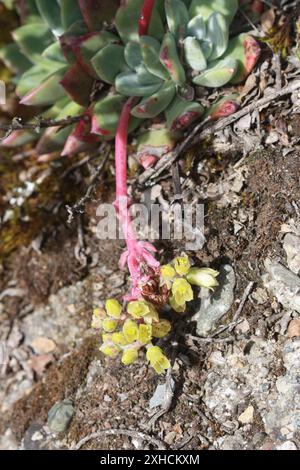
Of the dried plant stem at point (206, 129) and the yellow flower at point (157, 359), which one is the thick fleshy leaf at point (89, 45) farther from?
the yellow flower at point (157, 359)

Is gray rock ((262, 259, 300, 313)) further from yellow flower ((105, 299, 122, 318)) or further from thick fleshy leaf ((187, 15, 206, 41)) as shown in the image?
thick fleshy leaf ((187, 15, 206, 41))

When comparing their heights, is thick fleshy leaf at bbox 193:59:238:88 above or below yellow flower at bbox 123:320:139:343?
above

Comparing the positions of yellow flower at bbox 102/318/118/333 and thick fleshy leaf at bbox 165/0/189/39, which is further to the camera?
thick fleshy leaf at bbox 165/0/189/39

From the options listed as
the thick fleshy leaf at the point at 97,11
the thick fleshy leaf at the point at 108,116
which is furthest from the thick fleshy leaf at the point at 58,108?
the thick fleshy leaf at the point at 97,11

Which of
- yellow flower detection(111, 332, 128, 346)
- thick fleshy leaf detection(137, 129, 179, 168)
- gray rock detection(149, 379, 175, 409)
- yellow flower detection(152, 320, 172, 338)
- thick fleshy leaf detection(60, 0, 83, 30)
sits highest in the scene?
thick fleshy leaf detection(60, 0, 83, 30)

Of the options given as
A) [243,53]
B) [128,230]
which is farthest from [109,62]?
[128,230]

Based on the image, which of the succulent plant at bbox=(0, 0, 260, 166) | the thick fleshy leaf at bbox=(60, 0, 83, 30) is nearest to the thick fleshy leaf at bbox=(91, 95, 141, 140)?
the succulent plant at bbox=(0, 0, 260, 166)
